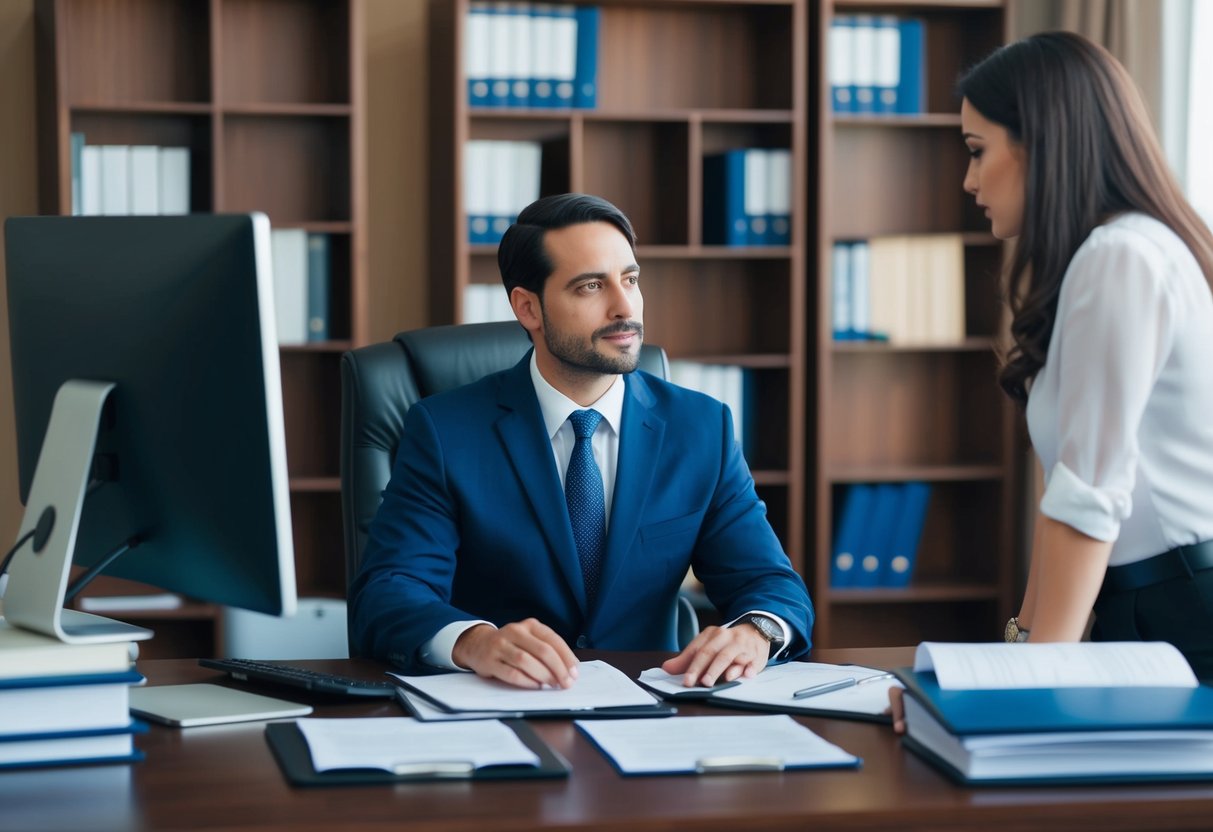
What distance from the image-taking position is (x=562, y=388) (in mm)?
2156

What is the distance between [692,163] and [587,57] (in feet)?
1.33

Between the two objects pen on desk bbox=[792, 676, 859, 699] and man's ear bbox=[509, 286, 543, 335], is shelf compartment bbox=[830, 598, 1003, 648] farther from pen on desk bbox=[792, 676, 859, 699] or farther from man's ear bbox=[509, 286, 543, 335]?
pen on desk bbox=[792, 676, 859, 699]

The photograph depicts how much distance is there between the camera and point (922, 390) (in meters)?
4.12

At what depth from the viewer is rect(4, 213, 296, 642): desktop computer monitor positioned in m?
1.31

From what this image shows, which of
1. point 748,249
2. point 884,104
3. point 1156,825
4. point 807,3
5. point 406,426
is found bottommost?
point 1156,825

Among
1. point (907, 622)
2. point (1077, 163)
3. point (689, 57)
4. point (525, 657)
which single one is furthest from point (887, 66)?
point (525, 657)

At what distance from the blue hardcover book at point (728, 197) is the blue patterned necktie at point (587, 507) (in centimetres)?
183

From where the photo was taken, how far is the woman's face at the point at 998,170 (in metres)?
1.65

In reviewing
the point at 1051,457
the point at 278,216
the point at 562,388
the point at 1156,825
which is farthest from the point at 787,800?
the point at 278,216

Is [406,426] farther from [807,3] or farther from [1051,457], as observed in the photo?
[807,3]

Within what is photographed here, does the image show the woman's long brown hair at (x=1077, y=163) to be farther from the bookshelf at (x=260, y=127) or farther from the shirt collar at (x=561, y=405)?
the bookshelf at (x=260, y=127)

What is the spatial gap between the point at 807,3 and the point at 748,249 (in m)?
0.72

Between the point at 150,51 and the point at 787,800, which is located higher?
the point at 150,51

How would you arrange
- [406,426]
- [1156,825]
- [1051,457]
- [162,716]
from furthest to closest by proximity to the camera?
[406,426] → [1051,457] → [162,716] → [1156,825]
